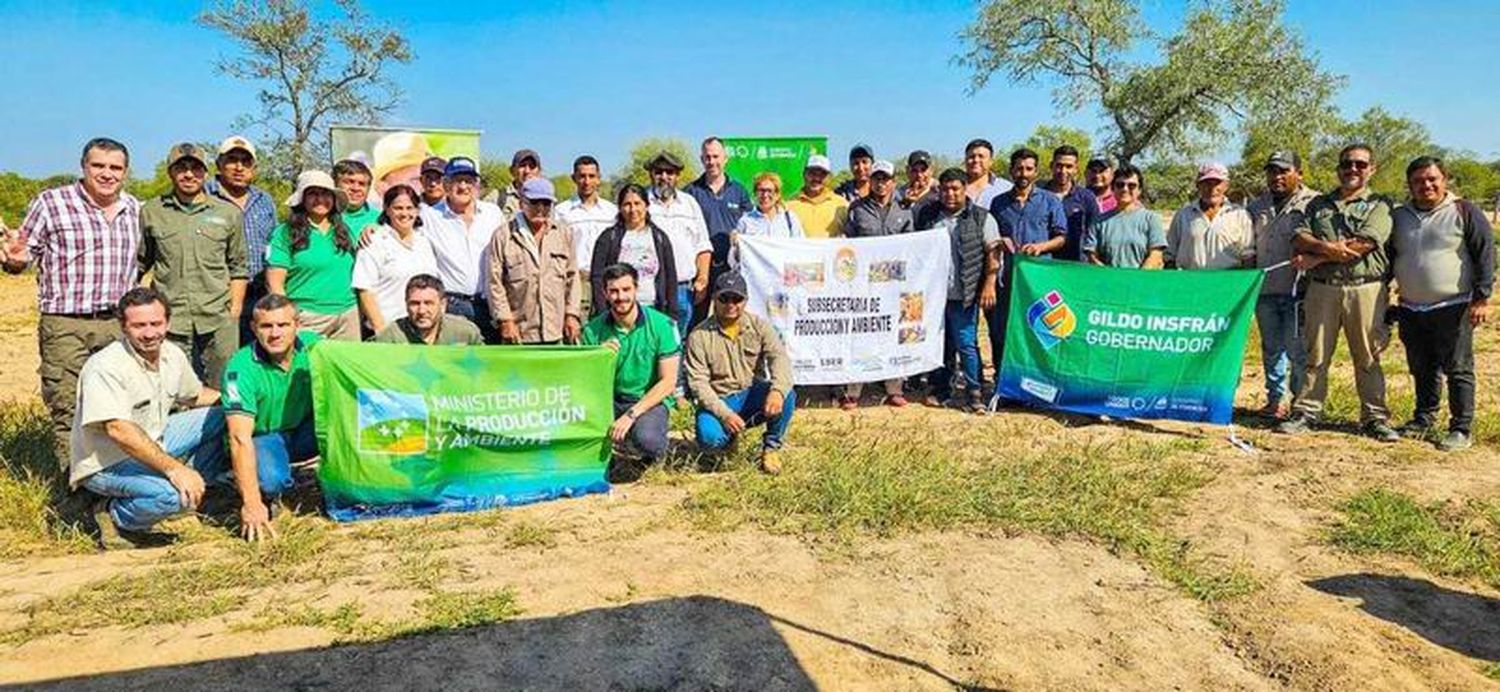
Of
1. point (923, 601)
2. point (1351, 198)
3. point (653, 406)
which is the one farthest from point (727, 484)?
point (1351, 198)

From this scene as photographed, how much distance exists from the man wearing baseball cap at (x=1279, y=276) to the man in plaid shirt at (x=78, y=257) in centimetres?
716

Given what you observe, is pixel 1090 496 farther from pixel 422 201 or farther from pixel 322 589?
pixel 422 201

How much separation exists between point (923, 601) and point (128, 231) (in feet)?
15.0

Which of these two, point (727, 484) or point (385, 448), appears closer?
point (385, 448)

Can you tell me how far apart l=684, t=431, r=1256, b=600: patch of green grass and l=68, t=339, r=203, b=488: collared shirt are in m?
2.72

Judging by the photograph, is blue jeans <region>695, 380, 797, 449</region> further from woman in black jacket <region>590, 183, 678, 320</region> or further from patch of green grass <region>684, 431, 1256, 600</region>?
woman in black jacket <region>590, 183, 678, 320</region>

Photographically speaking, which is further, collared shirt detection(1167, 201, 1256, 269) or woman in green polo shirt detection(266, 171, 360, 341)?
collared shirt detection(1167, 201, 1256, 269)

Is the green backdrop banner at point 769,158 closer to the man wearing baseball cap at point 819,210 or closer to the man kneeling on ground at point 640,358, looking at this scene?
the man wearing baseball cap at point 819,210

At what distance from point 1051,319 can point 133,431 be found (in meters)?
5.83

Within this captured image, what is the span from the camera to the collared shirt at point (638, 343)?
18.4ft

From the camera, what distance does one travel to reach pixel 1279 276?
6602 mm

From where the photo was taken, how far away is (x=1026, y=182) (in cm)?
711

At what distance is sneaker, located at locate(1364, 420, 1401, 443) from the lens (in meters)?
6.32

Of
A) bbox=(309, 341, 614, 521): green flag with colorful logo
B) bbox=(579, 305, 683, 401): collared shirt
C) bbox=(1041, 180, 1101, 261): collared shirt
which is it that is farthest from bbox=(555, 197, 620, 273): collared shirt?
bbox=(1041, 180, 1101, 261): collared shirt
